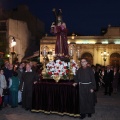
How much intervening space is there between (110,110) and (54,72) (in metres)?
2.81

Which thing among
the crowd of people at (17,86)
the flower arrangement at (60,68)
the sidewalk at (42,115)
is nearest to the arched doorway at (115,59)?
the crowd of people at (17,86)

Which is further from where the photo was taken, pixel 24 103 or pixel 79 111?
pixel 24 103

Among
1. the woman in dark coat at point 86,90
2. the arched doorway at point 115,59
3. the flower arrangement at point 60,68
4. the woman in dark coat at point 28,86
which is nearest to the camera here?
the woman in dark coat at point 86,90

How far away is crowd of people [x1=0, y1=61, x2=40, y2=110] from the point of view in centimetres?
1125

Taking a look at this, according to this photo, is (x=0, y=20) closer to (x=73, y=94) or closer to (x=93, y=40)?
(x=93, y=40)

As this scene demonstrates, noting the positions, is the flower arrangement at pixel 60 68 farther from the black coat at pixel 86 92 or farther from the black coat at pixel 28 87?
the black coat at pixel 86 92

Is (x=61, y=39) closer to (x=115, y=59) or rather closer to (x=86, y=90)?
(x=86, y=90)

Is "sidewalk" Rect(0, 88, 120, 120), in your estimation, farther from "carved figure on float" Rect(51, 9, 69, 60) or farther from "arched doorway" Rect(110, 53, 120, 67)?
"arched doorway" Rect(110, 53, 120, 67)

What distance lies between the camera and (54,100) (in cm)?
1053

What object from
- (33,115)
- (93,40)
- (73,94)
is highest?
(93,40)

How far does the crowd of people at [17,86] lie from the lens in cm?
1125

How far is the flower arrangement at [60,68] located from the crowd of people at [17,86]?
593 mm

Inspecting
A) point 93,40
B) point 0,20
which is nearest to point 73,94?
point 0,20

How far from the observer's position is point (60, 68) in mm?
10977
